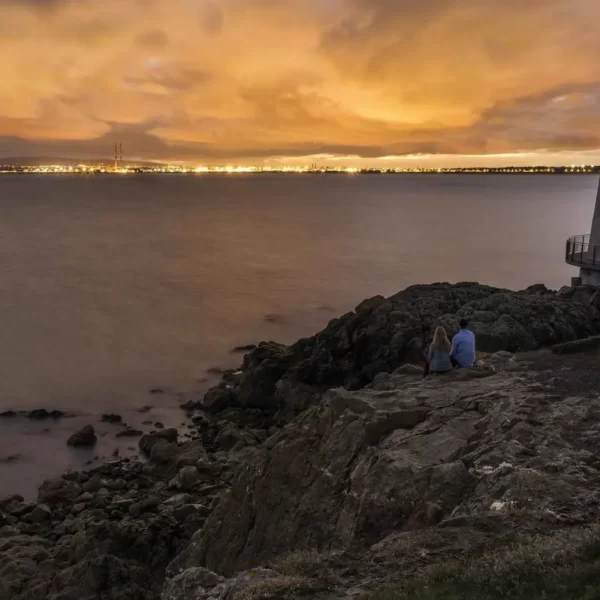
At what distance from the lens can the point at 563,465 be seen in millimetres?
9320

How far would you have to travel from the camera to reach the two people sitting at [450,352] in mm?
14523

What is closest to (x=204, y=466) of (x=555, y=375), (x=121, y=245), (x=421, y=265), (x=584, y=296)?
(x=555, y=375)

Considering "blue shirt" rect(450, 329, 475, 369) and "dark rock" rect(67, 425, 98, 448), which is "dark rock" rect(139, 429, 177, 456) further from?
"blue shirt" rect(450, 329, 475, 369)

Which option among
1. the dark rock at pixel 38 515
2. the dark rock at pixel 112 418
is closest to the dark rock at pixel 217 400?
the dark rock at pixel 112 418

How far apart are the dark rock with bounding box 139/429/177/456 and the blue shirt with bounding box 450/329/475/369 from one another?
12.4 metres

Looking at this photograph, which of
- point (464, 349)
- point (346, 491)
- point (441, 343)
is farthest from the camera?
point (464, 349)

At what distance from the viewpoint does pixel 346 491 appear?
11023 mm

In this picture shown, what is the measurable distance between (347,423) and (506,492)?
4.11m

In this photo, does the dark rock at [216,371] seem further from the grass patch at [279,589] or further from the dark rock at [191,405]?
the grass patch at [279,589]

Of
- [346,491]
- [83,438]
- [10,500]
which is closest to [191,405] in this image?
[83,438]

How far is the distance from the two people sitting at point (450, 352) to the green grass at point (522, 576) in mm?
7630

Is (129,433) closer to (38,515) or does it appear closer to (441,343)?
(38,515)

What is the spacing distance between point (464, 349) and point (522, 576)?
886cm

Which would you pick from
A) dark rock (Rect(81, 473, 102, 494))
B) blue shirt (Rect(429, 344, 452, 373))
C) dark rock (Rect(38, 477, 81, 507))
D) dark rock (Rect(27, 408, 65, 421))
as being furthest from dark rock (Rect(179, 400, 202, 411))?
blue shirt (Rect(429, 344, 452, 373))
